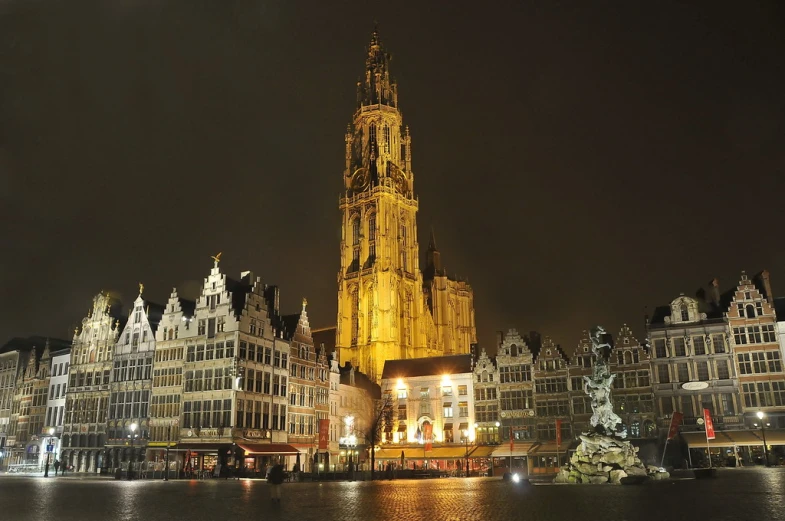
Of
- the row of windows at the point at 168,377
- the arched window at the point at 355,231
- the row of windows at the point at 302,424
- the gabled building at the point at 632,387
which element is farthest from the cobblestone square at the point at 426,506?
the arched window at the point at 355,231

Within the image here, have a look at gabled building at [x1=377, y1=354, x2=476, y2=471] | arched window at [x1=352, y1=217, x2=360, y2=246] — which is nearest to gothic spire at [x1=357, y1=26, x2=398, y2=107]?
arched window at [x1=352, y1=217, x2=360, y2=246]

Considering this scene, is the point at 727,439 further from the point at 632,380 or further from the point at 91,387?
the point at 91,387

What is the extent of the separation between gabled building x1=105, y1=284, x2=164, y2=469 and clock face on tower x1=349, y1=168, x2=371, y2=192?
49.1 m

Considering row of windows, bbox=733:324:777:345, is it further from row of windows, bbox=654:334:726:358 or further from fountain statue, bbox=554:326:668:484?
fountain statue, bbox=554:326:668:484

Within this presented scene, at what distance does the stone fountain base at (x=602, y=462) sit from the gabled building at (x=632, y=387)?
76.4 ft

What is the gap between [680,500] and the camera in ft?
67.6

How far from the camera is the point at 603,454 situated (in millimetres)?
33375

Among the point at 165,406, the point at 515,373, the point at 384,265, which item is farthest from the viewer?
the point at 384,265

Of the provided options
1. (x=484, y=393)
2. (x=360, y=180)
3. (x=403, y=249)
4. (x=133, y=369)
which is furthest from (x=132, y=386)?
(x=360, y=180)

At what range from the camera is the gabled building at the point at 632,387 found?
5641 centimetres

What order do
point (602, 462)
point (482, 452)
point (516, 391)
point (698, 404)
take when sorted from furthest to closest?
point (516, 391) < point (482, 452) < point (698, 404) < point (602, 462)

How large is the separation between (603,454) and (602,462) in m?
0.42

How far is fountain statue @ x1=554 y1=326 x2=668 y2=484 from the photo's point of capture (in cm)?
3281

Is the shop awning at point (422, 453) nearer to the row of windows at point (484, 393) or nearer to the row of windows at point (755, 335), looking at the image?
the row of windows at point (484, 393)
